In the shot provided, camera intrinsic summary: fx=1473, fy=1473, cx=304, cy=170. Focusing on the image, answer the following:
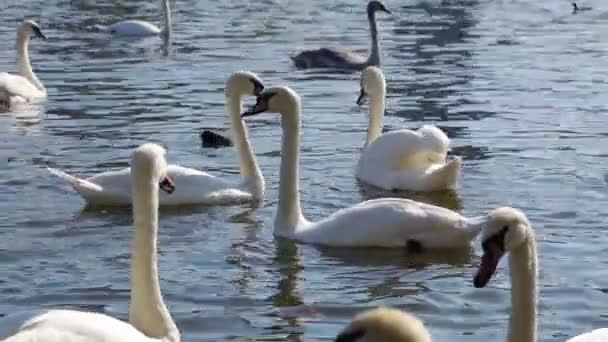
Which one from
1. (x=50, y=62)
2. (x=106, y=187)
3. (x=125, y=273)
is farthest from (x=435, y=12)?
(x=125, y=273)

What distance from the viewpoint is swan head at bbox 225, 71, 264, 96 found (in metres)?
13.1

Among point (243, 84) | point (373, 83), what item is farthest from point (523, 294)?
point (373, 83)

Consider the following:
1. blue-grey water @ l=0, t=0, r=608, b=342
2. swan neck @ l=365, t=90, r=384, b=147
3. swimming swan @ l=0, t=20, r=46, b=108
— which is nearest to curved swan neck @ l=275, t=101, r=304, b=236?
blue-grey water @ l=0, t=0, r=608, b=342

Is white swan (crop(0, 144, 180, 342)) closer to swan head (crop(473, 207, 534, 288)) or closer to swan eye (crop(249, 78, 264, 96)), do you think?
swan head (crop(473, 207, 534, 288))

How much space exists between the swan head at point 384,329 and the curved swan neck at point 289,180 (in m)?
6.07

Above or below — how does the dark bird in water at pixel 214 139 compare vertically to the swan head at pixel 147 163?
below

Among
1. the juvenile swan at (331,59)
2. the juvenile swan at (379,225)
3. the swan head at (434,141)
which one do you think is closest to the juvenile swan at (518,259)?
the juvenile swan at (379,225)

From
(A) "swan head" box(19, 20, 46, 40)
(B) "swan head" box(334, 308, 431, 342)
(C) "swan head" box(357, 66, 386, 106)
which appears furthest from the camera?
(A) "swan head" box(19, 20, 46, 40)

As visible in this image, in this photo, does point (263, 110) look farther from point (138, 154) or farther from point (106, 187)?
point (138, 154)

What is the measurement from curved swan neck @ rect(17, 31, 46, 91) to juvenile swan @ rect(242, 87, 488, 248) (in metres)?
9.75

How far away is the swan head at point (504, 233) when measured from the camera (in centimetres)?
668

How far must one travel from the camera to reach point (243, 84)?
43.1 ft

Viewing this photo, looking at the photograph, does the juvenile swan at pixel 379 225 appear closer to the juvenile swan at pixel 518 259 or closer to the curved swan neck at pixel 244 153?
the curved swan neck at pixel 244 153

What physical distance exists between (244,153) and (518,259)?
20.8 feet
